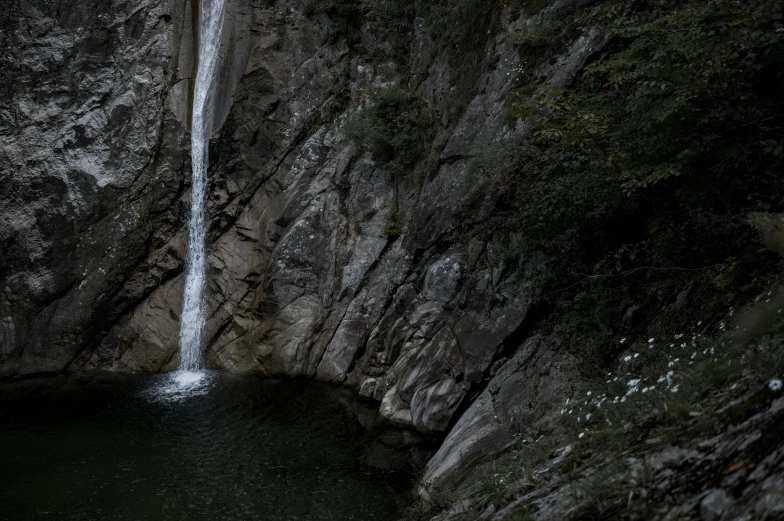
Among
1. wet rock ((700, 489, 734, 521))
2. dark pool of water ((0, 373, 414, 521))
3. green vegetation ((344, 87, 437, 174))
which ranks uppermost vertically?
green vegetation ((344, 87, 437, 174))

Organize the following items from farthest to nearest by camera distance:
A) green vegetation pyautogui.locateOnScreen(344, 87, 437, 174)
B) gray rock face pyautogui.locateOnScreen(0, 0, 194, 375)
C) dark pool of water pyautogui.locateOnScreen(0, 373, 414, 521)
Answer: gray rock face pyautogui.locateOnScreen(0, 0, 194, 375)
green vegetation pyautogui.locateOnScreen(344, 87, 437, 174)
dark pool of water pyautogui.locateOnScreen(0, 373, 414, 521)

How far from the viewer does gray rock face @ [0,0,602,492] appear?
1278 cm

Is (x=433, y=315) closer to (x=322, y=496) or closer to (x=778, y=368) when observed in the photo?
(x=322, y=496)

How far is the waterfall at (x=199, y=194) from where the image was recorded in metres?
14.0

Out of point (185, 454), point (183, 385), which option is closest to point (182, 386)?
point (183, 385)

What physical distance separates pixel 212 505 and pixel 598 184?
21.8 feet

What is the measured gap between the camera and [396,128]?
42.9 feet

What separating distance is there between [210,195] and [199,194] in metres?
0.29

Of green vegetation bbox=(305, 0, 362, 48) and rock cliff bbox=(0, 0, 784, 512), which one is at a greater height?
green vegetation bbox=(305, 0, 362, 48)

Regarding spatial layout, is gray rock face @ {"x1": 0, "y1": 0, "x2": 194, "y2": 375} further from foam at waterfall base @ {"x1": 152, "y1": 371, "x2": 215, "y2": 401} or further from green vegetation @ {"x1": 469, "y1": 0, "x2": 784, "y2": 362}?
green vegetation @ {"x1": 469, "y1": 0, "x2": 784, "y2": 362}

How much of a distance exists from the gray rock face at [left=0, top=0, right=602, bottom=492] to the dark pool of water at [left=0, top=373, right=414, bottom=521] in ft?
3.55

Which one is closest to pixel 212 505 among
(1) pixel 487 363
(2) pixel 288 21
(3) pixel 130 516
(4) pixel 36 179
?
(3) pixel 130 516

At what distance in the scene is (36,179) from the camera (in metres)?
14.1

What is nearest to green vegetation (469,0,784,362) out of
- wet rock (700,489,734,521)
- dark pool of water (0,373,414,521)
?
wet rock (700,489,734,521)
